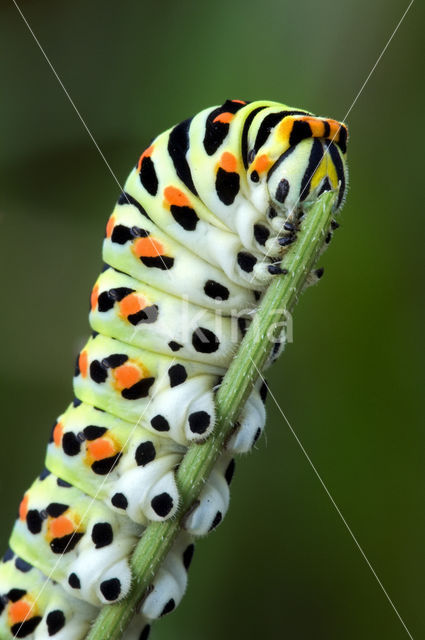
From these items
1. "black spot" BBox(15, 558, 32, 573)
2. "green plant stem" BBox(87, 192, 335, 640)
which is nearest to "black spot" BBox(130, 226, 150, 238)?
"green plant stem" BBox(87, 192, 335, 640)

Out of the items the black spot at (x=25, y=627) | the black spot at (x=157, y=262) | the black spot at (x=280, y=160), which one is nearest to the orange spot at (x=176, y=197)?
the black spot at (x=157, y=262)

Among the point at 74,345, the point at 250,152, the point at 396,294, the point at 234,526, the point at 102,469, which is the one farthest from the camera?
the point at 74,345

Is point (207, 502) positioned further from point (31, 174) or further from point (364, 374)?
point (31, 174)

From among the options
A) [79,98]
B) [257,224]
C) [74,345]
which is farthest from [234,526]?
[79,98]

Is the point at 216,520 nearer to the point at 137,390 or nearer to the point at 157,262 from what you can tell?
the point at 137,390

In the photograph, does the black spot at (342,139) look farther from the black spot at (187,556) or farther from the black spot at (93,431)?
the black spot at (187,556)
